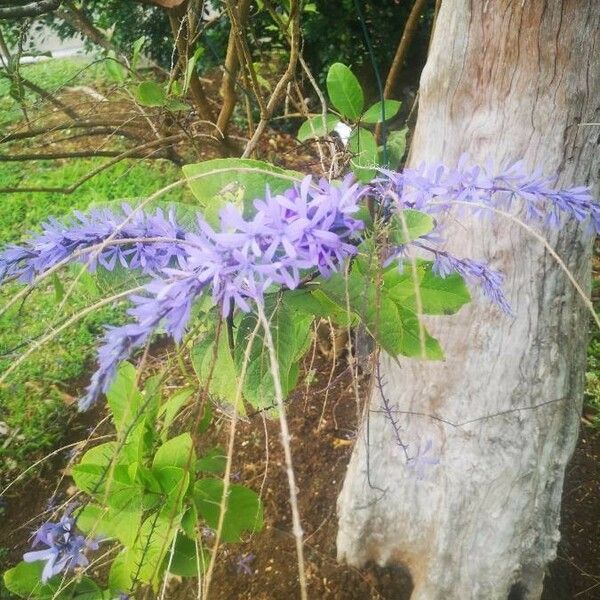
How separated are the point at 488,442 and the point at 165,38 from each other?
9.73ft

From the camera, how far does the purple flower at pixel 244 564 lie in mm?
1332

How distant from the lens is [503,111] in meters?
1.02

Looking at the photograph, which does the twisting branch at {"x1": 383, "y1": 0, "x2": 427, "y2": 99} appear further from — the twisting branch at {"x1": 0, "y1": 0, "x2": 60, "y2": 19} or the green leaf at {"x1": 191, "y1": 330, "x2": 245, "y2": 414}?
the green leaf at {"x1": 191, "y1": 330, "x2": 245, "y2": 414}

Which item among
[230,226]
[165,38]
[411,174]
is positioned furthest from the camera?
[165,38]

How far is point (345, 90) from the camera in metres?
1.02

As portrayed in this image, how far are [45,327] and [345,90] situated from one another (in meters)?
0.77

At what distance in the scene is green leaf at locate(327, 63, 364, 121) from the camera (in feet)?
3.35

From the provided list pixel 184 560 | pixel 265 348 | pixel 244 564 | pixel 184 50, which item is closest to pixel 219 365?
pixel 265 348

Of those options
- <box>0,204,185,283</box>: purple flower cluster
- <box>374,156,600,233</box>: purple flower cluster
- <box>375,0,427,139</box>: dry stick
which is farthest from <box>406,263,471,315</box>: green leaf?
<box>375,0,427,139</box>: dry stick

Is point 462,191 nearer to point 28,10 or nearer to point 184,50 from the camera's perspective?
point 28,10

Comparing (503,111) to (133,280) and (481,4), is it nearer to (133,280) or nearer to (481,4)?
(481,4)

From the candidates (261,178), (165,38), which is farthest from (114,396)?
(165,38)

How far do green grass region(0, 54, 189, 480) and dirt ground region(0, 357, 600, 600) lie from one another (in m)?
0.13

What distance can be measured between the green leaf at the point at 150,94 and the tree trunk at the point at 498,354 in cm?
53
